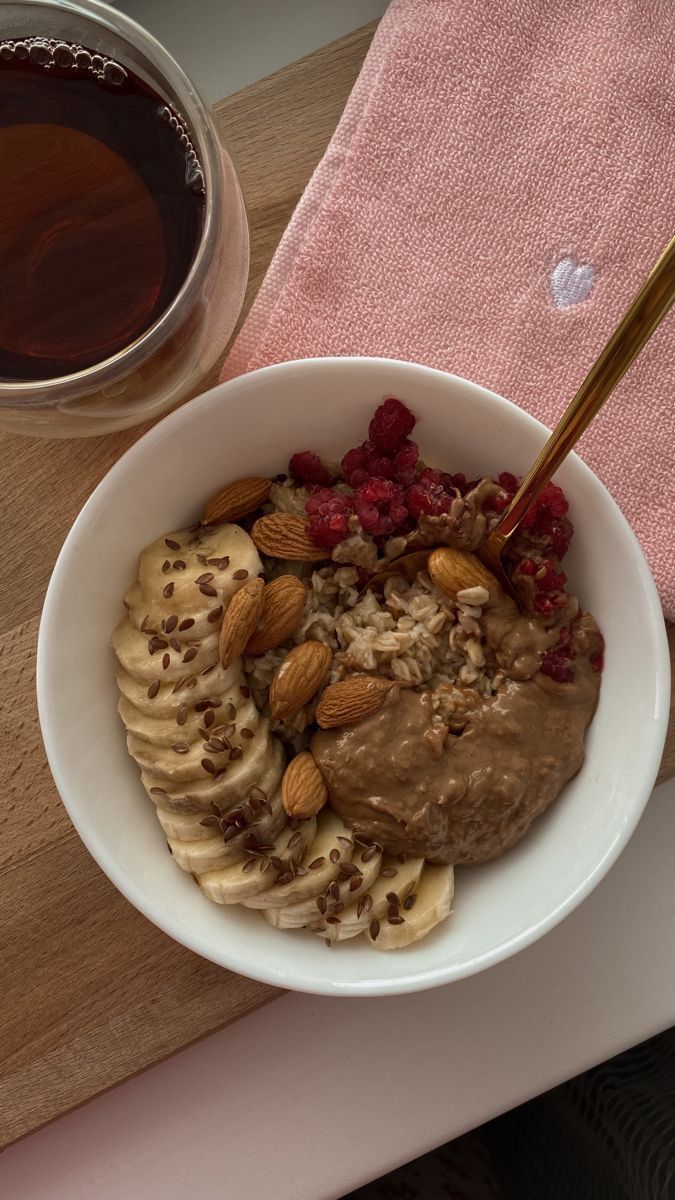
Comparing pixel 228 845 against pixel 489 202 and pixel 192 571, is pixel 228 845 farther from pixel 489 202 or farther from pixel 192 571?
pixel 489 202

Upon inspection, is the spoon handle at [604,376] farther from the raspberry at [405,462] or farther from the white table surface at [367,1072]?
the white table surface at [367,1072]

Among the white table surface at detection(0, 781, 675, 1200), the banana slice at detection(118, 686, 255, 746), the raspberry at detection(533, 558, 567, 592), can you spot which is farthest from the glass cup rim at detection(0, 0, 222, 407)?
the white table surface at detection(0, 781, 675, 1200)

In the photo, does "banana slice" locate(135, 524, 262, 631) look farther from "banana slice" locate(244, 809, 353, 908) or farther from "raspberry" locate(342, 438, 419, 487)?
"banana slice" locate(244, 809, 353, 908)

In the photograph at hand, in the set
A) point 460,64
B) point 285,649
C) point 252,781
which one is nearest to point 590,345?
point 460,64

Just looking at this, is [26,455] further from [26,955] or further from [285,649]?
[26,955]

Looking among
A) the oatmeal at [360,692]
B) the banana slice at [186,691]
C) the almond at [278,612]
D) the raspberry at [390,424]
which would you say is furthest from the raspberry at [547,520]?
the banana slice at [186,691]
